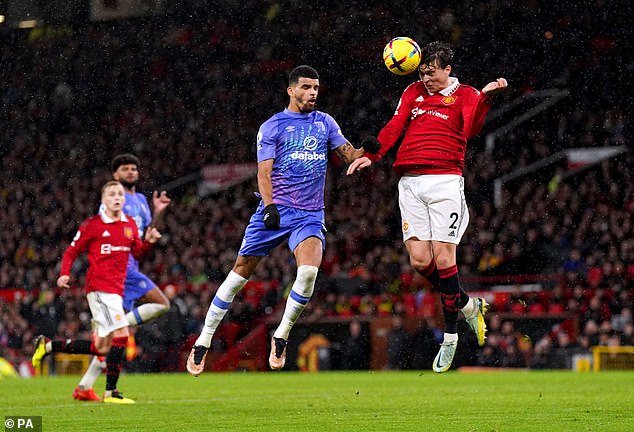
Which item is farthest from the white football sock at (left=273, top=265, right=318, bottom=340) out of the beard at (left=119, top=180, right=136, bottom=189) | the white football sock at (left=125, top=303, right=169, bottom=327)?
the beard at (left=119, top=180, right=136, bottom=189)

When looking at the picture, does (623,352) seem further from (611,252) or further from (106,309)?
(106,309)

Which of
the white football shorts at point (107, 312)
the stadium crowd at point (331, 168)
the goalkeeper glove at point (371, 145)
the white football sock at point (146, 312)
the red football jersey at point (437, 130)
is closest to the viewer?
the goalkeeper glove at point (371, 145)

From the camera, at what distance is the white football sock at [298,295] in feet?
29.9

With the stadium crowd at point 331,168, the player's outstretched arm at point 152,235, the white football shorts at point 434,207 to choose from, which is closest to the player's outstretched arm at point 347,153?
the white football shorts at point 434,207

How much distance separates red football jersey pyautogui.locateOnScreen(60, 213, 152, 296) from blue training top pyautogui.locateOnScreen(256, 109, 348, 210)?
117 inches

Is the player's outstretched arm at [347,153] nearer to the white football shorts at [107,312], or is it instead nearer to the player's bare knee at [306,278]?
the player's bare knee at [306,278]

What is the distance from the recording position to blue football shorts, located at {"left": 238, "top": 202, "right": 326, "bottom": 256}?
30.3 feet

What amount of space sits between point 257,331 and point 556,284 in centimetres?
619

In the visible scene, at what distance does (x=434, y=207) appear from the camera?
31.1 ft

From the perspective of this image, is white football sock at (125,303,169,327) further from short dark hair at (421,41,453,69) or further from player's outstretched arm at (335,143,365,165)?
short dark hair at (421,41,453,69)

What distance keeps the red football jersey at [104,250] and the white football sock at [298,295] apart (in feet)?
9.90

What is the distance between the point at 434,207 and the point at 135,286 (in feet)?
Answer: 14.8

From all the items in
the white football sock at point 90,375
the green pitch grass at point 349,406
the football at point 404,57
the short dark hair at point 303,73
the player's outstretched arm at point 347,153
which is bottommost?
the green pitch grass at point 349,406

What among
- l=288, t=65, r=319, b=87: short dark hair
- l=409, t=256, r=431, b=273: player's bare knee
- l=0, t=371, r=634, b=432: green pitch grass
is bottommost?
l=0, t=371, r=634, b=432: green pitch grass
